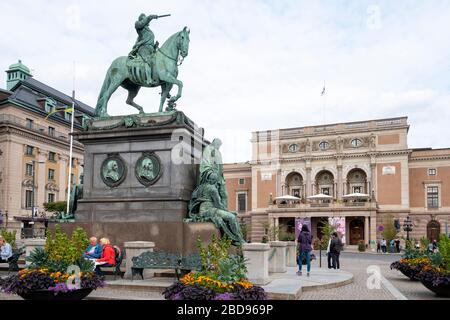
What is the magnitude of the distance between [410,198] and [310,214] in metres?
14.6

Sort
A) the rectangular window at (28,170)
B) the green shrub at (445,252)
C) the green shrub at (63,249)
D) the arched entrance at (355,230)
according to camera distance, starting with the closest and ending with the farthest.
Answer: the green shrub at (63,249) → the green shrub at (445,252) → the rectangular window at (28,170) → the arched entrance at (355,230)

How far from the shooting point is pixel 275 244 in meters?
15.5

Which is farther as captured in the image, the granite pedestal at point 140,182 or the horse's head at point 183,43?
the horse's head at point 183,43

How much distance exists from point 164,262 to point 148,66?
694 cm

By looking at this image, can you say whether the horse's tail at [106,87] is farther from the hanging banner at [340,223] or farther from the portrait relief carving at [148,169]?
the hanging banner at [340,223]

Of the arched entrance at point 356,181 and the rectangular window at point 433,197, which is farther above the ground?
the arched entrance at point 356,181

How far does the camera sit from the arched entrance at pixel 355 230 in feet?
226

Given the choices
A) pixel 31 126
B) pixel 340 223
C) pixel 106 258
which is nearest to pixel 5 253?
pixel 106 258

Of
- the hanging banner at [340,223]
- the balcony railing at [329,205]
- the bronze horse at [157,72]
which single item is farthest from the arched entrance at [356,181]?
the bronze horse at [157,72]

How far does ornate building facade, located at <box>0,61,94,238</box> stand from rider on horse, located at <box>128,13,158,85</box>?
139ft

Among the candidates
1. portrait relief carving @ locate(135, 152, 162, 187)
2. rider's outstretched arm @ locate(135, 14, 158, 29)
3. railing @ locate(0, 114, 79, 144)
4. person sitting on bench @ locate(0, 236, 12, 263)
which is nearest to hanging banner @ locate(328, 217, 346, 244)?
railing @ locate(0, 114, 79, 144)

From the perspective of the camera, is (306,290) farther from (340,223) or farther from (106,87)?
(340,223)

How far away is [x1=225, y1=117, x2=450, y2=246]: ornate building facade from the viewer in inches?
2665

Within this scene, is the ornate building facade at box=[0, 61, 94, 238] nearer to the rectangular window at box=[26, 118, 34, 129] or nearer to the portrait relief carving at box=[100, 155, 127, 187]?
the rectangular window at box=[26, 118, 34, 129]
